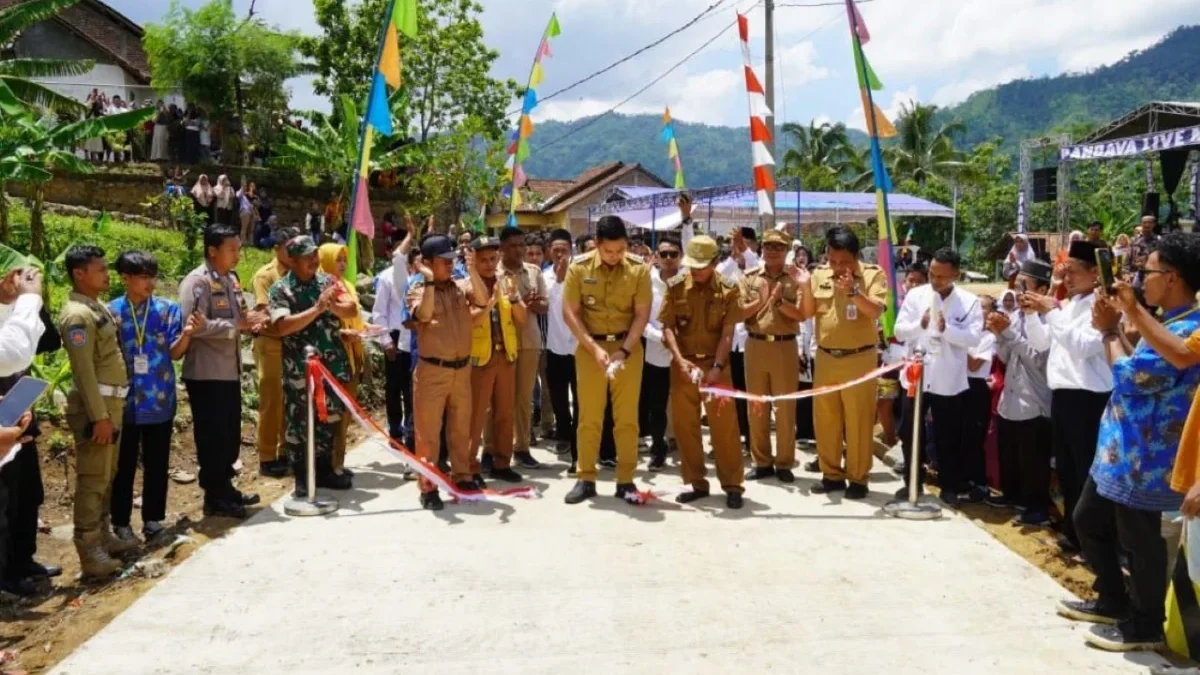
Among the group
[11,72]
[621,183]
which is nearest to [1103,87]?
[621,183]

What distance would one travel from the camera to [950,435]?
631 cm

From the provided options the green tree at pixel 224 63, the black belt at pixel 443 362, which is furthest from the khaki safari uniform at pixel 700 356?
the green tree at pixel 224 63

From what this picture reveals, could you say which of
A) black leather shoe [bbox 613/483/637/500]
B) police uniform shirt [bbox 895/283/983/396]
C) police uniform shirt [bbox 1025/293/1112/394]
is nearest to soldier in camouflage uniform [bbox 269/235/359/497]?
black leather shoe [bbox 613/483/637/500]

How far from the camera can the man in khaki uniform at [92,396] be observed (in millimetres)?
4691

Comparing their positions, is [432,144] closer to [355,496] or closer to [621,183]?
[355,496]

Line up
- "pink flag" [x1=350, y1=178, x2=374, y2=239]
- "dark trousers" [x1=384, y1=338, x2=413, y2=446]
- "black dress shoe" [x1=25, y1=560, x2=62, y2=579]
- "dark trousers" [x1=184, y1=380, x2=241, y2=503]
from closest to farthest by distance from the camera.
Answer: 1. "black dress shoe" [x1=25, y1=560, x2=62, y2=579]
2. "dark trousers" [x1=184, y1=380, x2=241, y2=503]
3. "pink flag" [x1=350, y1=178, x2=374, y2=239]
4. "dark trousers" [x1=384, y1=338, x2=413, y2=446]

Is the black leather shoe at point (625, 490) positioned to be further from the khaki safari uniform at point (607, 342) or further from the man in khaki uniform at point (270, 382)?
the man in khaki uniform at point (270, 382)

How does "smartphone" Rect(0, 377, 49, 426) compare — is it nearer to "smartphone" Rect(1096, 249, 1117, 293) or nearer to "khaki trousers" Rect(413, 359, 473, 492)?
"khaki trousers" Rect(413, 359, 473, 492)

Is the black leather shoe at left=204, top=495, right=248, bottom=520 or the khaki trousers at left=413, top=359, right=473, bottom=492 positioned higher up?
the khaki trousers at left=413, top=359, right=473, bottom=492

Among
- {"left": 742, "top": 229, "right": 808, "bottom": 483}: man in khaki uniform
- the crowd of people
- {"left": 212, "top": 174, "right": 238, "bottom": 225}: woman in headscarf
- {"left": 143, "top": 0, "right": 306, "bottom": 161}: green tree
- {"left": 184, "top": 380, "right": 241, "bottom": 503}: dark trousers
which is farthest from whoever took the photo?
{"left": 143, "top": 0, "right": 306, "bottom": 161}: green tree

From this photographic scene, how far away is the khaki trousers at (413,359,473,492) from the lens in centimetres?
598

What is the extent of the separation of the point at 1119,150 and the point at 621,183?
24.3 m

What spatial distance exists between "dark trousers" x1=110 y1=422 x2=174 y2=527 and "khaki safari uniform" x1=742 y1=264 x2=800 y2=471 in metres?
3.99

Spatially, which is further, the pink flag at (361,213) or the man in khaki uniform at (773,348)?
the pink flag at (361,213)
